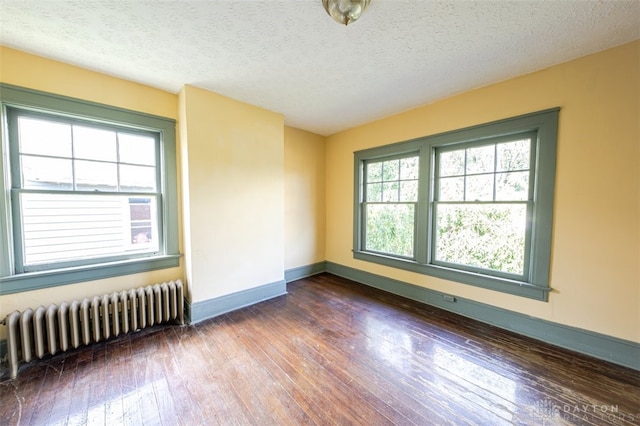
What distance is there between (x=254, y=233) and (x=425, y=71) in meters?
2.71

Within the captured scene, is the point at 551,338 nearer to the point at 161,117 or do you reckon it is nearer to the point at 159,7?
the point at 159,7

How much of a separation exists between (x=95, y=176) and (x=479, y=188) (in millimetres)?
4178

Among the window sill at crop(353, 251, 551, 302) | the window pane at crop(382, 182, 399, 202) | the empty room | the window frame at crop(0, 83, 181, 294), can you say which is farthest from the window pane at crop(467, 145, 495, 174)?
the window frame at crop(0, 83, 181, 294)

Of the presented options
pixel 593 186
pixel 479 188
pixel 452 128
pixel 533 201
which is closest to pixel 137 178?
pixel 452 128

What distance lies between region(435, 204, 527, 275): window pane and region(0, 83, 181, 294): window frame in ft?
11.1

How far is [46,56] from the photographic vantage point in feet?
6.49

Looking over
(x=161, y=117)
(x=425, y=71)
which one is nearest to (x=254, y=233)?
(x=161, y=117)

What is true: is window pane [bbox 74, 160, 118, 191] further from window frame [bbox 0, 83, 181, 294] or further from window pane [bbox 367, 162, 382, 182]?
window pane [bbox 367, 162, 382, 182]

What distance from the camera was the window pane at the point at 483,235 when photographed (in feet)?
7.89

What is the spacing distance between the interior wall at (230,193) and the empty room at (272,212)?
0.09ft

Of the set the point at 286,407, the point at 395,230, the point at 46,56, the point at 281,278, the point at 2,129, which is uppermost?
the point at 46,56

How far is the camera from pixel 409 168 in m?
3.29

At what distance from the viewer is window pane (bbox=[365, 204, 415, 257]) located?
10.9 feet

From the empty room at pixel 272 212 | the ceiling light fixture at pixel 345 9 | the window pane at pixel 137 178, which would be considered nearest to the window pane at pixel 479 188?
the empty room at pixel 272 212
